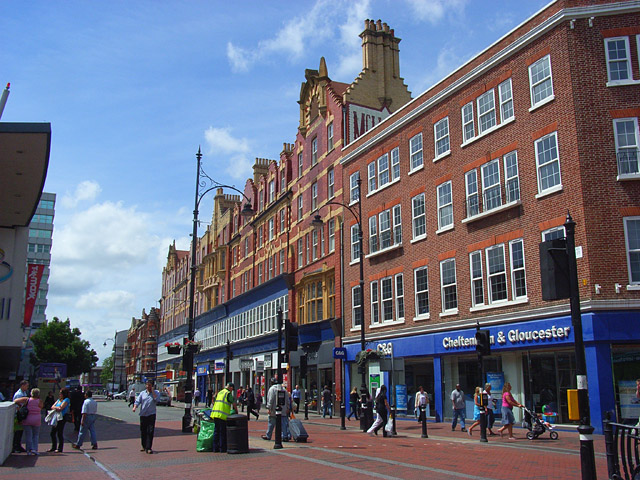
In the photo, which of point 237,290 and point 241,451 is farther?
point 237,290

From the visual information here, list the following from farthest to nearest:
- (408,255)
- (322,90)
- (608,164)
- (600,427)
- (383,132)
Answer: (322,90) → (383,132) → (408,255) → (608,164) → (600,427)

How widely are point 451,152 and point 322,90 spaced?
16.8m

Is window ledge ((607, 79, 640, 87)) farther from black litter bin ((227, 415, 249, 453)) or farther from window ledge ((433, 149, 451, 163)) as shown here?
black litter bin ((227, 415, 249, 453))

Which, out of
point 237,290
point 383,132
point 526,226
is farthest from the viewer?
point 237,290

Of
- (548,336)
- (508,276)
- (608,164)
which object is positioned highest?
(608,164)

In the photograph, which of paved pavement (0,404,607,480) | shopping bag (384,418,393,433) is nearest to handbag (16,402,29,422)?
paved pavement (0,404,607,480)

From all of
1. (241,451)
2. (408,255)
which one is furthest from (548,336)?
(241,451)

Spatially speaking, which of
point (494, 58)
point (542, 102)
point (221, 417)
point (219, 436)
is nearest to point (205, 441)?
point (219, 436)

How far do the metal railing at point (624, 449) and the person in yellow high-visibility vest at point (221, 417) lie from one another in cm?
946

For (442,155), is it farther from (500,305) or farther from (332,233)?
(332,233)

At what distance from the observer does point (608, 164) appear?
20.3 metres

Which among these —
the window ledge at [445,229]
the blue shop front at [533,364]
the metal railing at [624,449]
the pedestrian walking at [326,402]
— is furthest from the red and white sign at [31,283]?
the metal railing at [624,449]

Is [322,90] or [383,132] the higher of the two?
[322,90]

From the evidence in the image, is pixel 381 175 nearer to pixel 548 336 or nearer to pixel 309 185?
pixel 309 185
